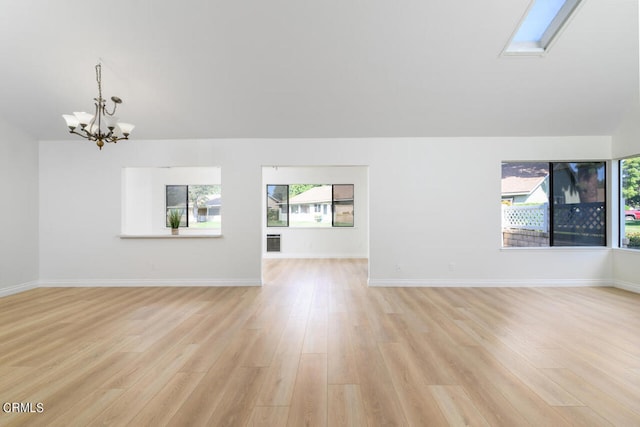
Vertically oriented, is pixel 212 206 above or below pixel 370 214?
above

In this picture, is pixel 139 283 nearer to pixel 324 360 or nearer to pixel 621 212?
pixel 324 360

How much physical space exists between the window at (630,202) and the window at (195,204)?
8502mm

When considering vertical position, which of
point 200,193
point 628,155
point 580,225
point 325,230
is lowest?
point 325,230

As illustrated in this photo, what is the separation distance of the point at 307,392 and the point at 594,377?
2155mm

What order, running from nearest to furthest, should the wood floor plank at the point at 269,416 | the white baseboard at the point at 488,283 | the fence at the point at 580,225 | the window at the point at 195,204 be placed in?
the wood floor plank at the point at 269,416 < the white baseboard at the point at 488,283 < the fence at the point at 580,225 < the window at the point at 195,204

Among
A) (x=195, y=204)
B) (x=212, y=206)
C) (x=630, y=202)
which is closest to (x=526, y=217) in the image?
(x=630, y=202)

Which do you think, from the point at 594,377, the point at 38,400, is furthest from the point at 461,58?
the point at 38,400

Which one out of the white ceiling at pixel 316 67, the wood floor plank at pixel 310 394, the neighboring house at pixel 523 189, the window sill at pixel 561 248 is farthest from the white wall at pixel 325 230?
the wood floor plank at pixel 310 394

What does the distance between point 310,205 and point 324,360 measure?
6.07m

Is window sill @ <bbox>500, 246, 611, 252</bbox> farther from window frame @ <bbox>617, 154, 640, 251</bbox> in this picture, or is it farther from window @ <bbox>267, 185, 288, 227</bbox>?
window @ <bbox>267, 185, 288, 227</bbox>

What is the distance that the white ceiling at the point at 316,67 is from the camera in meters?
2.98

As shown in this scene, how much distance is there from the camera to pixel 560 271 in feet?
16.0

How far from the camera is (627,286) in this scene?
4590mm

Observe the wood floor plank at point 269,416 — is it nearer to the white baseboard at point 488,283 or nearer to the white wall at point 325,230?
the white baseboard at point 488,283
